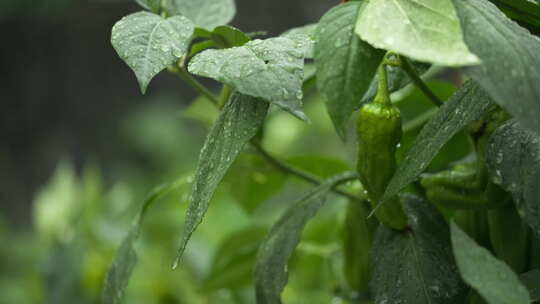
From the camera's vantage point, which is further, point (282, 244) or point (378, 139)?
point (282, 244)

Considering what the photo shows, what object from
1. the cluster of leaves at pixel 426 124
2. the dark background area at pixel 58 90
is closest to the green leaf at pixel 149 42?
the cluster of leaves at pixel 426 124

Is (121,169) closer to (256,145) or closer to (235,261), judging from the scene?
(235,261)

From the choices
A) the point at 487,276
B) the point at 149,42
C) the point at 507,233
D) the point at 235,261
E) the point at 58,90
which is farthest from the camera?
the point at 58,90

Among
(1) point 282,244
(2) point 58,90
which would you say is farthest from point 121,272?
(2) point 58,90

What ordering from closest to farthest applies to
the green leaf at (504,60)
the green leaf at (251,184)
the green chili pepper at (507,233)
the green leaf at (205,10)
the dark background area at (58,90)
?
the green leaf at (504,60)
the green chili pepper at (507,233)
the green leaf at (205,10)
the green leaf at (251,184)
the dark background area at (58,90)

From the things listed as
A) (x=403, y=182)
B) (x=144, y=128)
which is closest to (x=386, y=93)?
(x=403, y=182)

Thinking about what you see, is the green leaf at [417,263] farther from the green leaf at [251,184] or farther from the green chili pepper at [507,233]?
the green leaf at [251,184]

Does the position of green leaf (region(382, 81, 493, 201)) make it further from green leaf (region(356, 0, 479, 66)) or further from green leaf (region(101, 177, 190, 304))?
green leaf (region(101, 177, 190, 304))
